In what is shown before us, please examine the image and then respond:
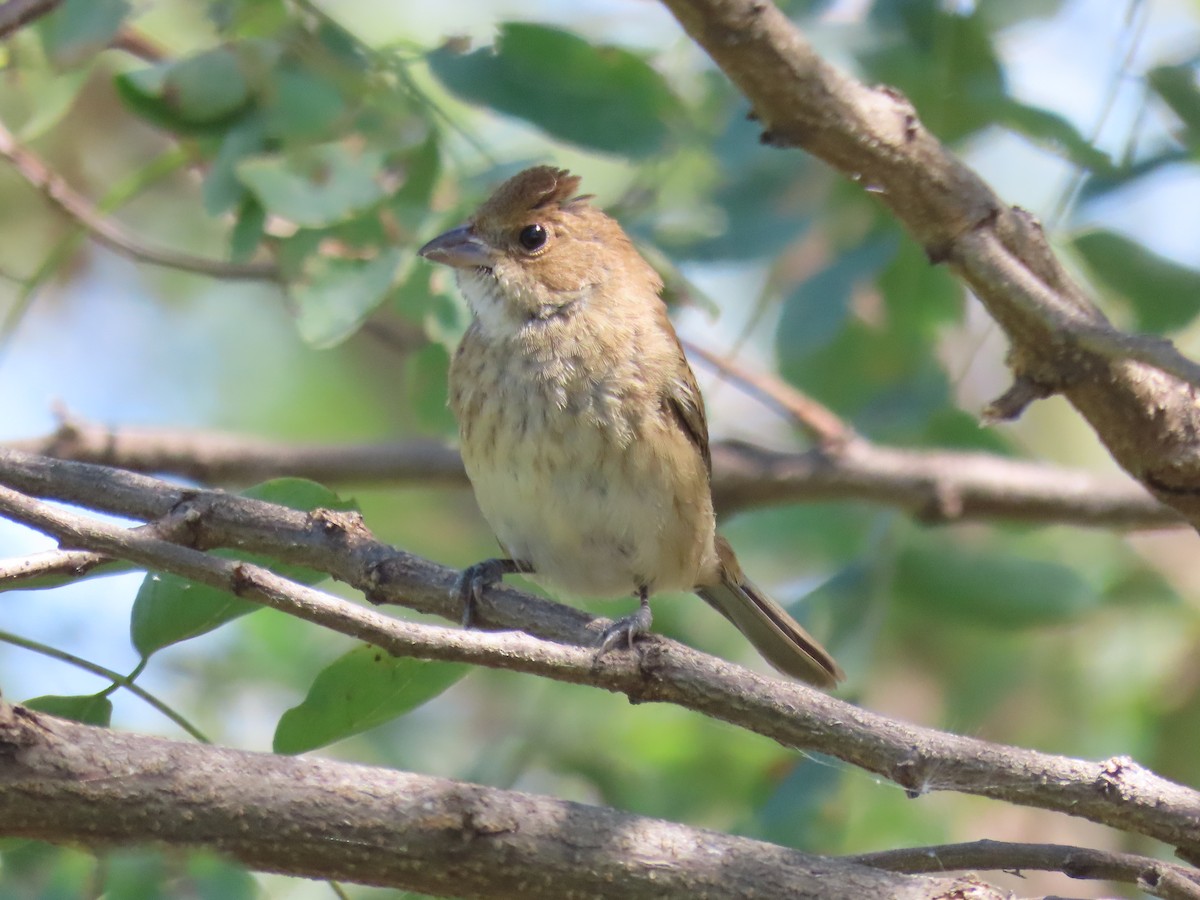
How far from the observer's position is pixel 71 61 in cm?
354

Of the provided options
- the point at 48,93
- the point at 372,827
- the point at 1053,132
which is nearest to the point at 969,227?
the point at 1053,132

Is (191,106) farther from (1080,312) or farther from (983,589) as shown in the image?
(983,589)

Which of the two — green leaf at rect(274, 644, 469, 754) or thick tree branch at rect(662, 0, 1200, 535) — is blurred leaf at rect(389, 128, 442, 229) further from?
green leaf at rect(274, 644, 469, 754)

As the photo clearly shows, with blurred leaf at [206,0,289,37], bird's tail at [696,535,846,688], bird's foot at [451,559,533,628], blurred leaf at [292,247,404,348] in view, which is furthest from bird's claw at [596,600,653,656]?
blurred leaf at [206,0,289,37]

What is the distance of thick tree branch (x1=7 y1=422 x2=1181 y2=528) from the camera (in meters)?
5.15

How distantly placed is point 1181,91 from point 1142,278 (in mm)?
657

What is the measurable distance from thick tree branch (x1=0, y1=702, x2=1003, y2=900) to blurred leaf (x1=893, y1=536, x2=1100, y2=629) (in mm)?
2420

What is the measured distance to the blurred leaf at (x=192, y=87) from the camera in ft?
12.8

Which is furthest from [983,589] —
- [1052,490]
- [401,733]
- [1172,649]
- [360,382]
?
[360,382]

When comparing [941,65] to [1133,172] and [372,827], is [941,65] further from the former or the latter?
[372,827]

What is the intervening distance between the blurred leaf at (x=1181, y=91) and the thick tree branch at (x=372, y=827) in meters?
2.39

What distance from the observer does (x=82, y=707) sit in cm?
274

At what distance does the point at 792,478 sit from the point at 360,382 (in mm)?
4105

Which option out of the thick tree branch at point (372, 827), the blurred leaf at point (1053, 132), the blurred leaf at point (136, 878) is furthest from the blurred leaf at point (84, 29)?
the blurred leaf at point (1053, 132)
